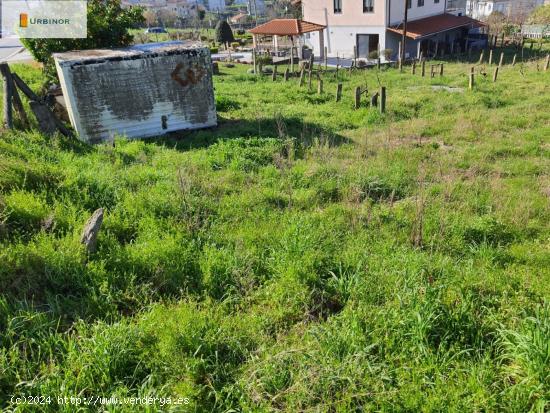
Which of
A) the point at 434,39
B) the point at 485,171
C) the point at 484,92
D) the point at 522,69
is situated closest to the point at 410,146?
the point at 485,171

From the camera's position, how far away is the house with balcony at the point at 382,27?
29312 millimetres

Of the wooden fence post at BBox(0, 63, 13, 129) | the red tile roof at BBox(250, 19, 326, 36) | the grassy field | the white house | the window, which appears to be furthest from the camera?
the white house

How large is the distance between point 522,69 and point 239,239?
20761 millimetres

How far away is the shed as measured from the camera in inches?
383

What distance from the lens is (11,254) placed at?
4.48 m

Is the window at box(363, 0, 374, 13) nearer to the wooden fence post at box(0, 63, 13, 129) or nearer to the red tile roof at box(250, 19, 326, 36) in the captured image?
the red tile roof at box(250, 19, 326, 36)

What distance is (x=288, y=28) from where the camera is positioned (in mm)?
31578

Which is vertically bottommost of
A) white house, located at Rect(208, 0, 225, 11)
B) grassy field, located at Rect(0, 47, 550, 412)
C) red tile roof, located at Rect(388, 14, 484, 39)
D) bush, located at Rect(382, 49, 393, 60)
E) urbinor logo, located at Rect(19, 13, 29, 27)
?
grassy field, located at Rect(0, 47, 550, 412)

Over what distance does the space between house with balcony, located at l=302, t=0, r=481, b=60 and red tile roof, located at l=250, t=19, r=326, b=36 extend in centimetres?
146

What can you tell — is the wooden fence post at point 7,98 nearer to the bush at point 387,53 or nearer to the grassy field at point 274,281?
the grassy field at point 274,281

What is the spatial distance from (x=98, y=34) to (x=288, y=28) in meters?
21.4

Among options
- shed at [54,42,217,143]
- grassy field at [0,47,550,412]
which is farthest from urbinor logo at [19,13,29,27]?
grassy field at [0,47,550,412]

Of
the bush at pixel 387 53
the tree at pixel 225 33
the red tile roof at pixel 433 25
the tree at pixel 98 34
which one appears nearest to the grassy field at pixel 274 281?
the tree at pixel 98 34

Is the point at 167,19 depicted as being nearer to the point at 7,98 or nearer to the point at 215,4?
the point at 215,4
